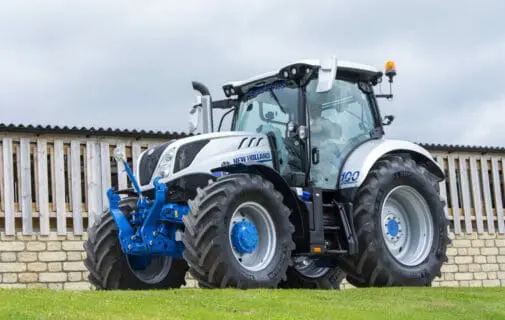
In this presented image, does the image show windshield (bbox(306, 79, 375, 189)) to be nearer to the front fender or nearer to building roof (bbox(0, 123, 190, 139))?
the front fender

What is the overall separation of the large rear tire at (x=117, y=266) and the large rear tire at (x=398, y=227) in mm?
1890

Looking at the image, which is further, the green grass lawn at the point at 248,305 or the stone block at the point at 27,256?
the stone block at the point at 27,256

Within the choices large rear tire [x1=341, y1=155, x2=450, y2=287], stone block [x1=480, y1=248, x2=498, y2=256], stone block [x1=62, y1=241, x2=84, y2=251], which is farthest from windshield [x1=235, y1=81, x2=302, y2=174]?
stone block [x1=480, y1=248, x2=498, y2=256]

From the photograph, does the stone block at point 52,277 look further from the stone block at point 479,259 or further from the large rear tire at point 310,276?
the stone block at point 479,259

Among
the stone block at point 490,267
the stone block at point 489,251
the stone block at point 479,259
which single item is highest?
the stone block at point 489,251

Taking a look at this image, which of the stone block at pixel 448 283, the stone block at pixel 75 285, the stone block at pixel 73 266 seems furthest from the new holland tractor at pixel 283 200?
the stone block at pixel 448 283

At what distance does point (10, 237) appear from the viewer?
13.4m

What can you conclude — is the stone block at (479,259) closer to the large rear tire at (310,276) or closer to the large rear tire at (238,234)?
the large rear tire at (310,276)

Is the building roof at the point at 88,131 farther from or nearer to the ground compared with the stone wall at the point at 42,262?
farther from the ground

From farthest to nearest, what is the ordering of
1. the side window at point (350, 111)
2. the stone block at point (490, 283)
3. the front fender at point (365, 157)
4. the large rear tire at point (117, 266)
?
1. the stone block at point (490, 283)
2. the side window at point (350, 111)
3. the front fender at point (365, 157)
4. the large rear tire at point (117, 266)

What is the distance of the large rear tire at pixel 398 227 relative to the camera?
953cm

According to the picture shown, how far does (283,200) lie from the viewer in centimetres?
922

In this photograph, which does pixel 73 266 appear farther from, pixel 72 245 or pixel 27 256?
pixel 27 256

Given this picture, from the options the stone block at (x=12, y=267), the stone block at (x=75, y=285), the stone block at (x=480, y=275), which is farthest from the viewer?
the stone block at (x=480, y=275)
